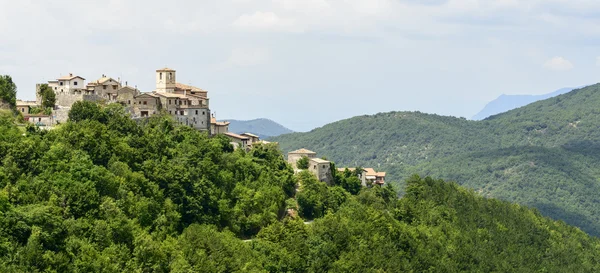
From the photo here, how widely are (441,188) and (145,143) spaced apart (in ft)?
119

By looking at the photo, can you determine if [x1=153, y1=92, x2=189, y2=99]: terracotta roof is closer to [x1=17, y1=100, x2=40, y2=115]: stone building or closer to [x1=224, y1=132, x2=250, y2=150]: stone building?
[x1=224, y1=132, x2=250, y2=150]: stone building

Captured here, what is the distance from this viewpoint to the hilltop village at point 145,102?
235ft

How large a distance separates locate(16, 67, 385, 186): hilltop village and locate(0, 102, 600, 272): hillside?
2398mm

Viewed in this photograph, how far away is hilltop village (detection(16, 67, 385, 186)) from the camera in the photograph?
71.7 meters

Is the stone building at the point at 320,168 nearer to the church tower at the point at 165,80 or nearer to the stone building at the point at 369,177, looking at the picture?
the stone building at the point at 369,177

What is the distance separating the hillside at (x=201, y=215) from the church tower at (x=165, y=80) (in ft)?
25.4

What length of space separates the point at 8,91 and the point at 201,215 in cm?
2071

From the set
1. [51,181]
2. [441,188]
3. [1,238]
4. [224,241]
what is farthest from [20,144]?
[441,188]

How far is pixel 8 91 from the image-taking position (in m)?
68.9

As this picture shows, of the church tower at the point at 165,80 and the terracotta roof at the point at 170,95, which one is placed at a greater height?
the church tower at the point at 165,80

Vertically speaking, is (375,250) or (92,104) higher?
(92,104)

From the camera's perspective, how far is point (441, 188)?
88.6 m

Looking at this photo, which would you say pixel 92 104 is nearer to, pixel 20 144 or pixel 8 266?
pixel 20 144

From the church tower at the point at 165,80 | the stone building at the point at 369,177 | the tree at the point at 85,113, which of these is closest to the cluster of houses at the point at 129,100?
the church tower at the point at 165,80
